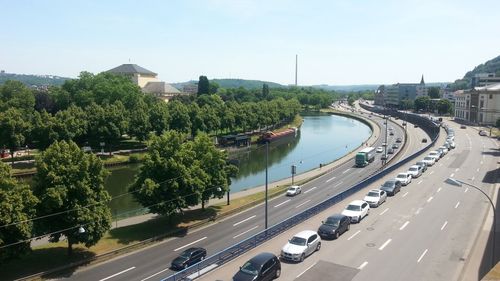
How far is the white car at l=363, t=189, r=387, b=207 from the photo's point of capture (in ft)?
120

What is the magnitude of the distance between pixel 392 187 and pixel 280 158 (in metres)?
52.0

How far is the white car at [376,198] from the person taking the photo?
120ft

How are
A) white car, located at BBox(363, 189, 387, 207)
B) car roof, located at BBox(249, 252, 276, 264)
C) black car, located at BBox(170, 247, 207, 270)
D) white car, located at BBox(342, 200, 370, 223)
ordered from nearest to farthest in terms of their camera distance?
1. car roof, located at BBox(249, 252, 276, 264)
2. black car, located at BBox(170, 247, 207, 270)
3. white car, located at BBox(342, 200, 370, 223)
4. white car, located at BBox(363, 189, 387, 207)

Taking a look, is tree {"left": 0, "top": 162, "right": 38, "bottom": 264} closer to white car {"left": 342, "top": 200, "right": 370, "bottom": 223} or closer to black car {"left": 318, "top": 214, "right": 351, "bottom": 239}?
black car {"left": 318, "top": 214, "right": 351, "bottom": 239}

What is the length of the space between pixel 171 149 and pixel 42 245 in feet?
43.8

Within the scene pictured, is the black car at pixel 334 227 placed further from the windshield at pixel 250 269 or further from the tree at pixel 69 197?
the tree at pixel 69 197

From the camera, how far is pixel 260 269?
20.7 metres

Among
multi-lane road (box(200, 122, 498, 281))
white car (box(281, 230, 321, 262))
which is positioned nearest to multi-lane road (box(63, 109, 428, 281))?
multi-lane road (box(200, 122, 498, 281))

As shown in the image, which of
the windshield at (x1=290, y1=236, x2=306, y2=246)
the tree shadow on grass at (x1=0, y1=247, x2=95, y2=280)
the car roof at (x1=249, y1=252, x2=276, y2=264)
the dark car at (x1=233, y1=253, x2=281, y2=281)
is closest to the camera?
the dark car at (x1=233, y1=253, x2=281, y2=281)

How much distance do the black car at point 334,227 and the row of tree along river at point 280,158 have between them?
2483 cm

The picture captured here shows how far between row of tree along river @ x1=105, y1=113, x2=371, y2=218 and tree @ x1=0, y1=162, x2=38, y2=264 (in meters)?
19.3

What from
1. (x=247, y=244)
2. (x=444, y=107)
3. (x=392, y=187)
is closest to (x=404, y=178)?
(x=392, y=187)

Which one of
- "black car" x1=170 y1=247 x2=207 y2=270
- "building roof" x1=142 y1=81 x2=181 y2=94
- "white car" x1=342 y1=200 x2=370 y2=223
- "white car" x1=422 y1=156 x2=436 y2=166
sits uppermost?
"building roof" x1=142 y1=81 x2=181 y2=94

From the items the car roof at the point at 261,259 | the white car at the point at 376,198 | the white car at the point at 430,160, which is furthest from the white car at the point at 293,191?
the car roof at the point at 261,259
